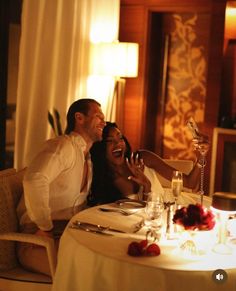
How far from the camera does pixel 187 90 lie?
5430 mm

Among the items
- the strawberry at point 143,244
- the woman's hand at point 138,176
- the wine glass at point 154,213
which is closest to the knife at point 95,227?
the wine glass at point 154,213

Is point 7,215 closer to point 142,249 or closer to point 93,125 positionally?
point 93,125

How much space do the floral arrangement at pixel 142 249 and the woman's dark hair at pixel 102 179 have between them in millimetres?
958

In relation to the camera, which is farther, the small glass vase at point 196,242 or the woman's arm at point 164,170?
the woman's arm at point 164,170

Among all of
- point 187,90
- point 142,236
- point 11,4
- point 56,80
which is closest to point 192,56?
point 187,90

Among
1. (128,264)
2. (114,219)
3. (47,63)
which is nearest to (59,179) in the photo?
(114,219)

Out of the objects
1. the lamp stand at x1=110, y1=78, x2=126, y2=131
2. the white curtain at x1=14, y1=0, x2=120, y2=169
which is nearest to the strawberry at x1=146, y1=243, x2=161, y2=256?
the white curtain at x1=14, y1=0, x2=120, y2=169

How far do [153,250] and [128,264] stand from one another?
125mm

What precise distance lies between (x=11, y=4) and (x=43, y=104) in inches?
32.6

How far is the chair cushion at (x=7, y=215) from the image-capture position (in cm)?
246

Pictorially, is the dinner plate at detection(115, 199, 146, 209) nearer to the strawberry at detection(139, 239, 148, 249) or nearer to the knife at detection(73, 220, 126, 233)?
the knife at detection(73, 220, 126, 233)

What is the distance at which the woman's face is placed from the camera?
2.88 meters

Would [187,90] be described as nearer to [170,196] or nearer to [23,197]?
[170,196]

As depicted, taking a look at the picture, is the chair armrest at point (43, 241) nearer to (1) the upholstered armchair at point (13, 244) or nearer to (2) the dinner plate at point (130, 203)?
(1) the upholstered armchair at point (13, 244)
